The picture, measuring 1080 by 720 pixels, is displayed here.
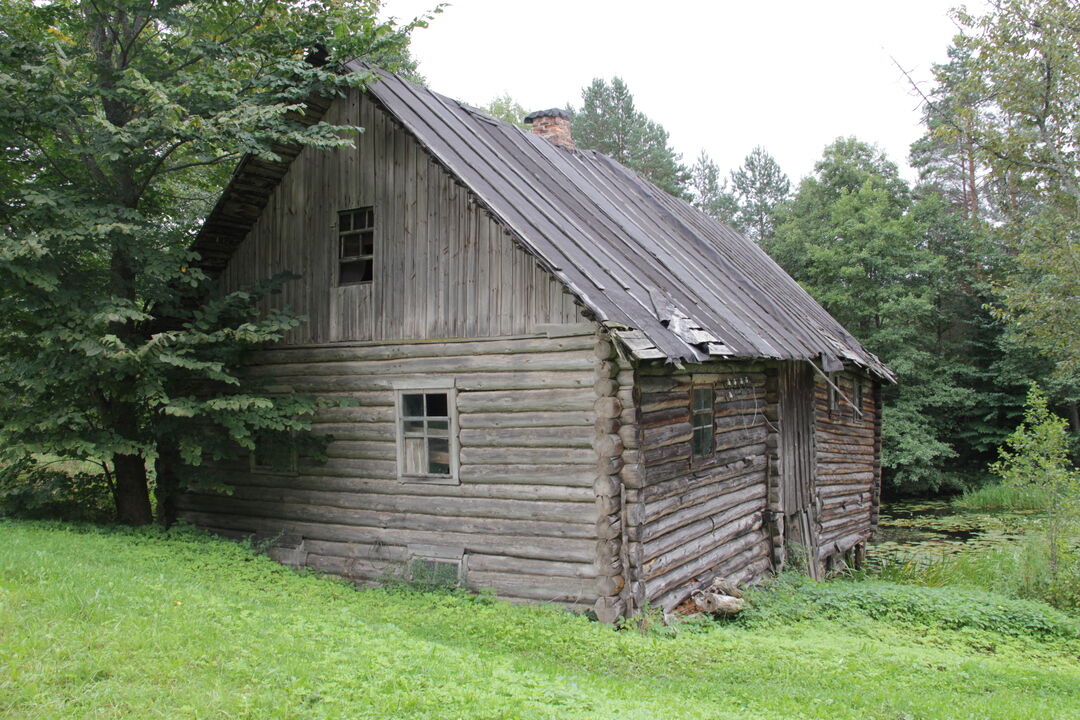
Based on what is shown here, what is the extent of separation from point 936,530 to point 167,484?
20706 millimetres

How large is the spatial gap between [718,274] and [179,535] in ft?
30.8

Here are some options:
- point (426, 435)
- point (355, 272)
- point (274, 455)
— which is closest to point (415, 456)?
point (426, 435)

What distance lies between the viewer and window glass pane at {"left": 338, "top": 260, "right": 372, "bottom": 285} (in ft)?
35.6

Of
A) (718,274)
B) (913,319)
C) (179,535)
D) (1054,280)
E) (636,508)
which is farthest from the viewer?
(913,319)

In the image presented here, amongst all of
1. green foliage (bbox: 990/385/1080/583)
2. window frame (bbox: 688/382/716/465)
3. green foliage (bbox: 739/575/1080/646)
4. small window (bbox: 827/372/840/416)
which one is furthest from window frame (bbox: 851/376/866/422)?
window frame (bbox: 688/382/716/465)

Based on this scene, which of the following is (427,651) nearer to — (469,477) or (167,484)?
(469,477)

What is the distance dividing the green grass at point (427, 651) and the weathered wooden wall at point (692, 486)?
2.47ft

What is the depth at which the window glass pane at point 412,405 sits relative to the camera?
33.2 ft

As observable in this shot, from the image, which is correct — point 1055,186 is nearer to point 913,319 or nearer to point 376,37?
point 913,319

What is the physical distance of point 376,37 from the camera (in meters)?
10.3

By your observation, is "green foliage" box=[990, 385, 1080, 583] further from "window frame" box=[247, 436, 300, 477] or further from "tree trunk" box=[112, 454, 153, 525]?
"tree trunk" box=[112, 454, 153, 525]

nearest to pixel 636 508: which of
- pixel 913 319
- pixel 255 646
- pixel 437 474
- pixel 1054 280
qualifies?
pixel 437 474

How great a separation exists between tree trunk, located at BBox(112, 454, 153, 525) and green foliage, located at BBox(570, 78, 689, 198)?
34000 mm

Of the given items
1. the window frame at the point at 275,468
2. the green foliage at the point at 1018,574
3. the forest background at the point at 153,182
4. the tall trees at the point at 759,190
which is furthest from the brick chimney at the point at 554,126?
the tall trees at the point at 759,190
